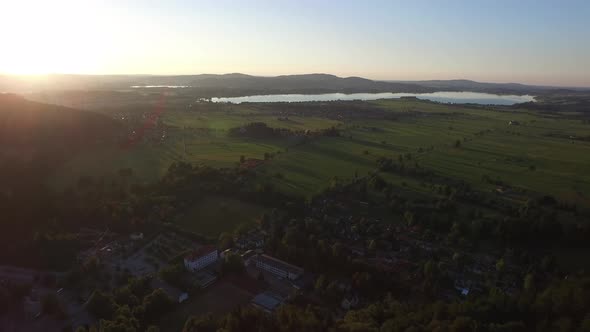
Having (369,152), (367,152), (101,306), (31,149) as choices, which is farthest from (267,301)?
(31,149)

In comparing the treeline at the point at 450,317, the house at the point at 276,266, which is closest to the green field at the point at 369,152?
the house at the point at 276,266

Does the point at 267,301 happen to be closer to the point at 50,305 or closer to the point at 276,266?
the point at 276,266

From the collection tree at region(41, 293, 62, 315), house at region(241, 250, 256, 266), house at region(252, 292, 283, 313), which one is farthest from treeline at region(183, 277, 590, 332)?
tree at region(41, 293, 62, 315)

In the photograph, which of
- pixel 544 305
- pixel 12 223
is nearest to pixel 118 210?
pixel 12 223

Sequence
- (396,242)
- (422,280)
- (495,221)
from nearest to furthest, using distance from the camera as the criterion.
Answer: (422,280) < (396,242) < (495,221)

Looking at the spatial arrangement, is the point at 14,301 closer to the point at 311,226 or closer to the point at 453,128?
the point at 311,226

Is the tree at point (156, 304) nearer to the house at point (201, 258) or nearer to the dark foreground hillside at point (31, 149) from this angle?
the house at point (201, 258)
